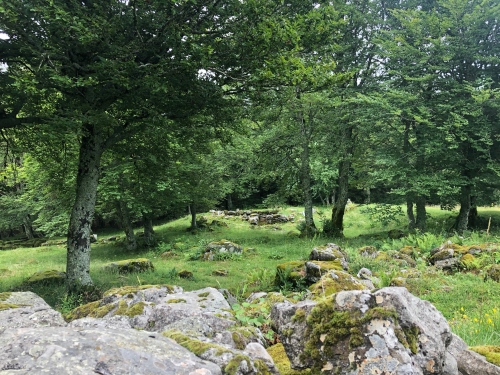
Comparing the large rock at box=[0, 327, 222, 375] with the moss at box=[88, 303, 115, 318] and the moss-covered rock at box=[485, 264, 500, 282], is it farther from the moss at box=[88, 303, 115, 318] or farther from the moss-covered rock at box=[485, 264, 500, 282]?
the moss-covered rock at box=[485, 264, 500, 282]

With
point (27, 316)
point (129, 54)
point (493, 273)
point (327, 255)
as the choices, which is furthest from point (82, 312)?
point (493, 273)

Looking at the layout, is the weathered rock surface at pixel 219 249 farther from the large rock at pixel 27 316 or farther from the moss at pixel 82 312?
the large rock at pixel 27 316

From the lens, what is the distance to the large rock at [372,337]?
2.48 metres

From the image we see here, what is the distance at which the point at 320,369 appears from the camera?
8.83 feet

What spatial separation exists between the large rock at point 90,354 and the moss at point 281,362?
834mm

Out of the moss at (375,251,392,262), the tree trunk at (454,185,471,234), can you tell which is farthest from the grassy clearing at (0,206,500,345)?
the tree trunk at (454,185,471,234)

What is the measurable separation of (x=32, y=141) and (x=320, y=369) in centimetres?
1131

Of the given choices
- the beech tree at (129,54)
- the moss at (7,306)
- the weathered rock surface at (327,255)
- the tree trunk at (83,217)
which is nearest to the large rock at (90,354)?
the moss at (7,306)

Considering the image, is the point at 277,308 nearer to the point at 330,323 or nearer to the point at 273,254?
the point at 330,323

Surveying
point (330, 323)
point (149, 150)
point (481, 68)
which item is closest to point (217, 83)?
point (149, 150)

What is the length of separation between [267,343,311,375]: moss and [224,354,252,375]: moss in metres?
0.52

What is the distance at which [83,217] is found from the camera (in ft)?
30.9

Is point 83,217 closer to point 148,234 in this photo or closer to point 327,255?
point 327,255

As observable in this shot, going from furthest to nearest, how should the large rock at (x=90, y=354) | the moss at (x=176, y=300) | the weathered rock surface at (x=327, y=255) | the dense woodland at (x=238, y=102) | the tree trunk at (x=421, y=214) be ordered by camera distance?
the tree trunk at (x=421, y=214) < the weathered rock surface at (x=327, y=255) < the dense woodland at (x=238, y=102) < the moss at (x=176, y=300) < the large rock at (x=90, y=354)
